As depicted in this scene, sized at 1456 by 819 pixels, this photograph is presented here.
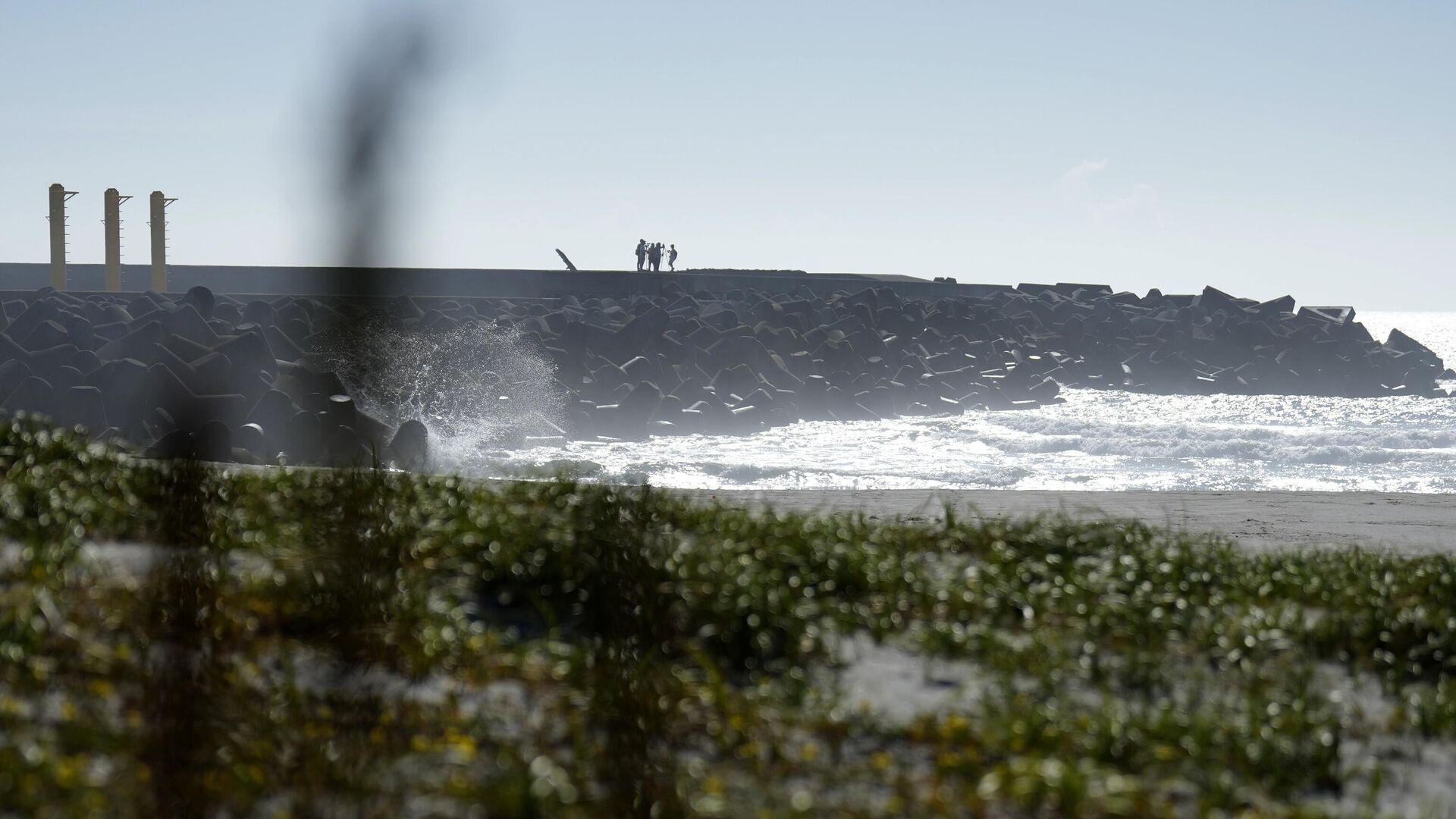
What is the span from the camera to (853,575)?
15.2ft

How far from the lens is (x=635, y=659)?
5.33 feet

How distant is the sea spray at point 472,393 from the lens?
15828 millimetres

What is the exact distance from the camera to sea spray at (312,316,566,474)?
51.9 feet

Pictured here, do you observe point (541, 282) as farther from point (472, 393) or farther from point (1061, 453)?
point (1061, 453)

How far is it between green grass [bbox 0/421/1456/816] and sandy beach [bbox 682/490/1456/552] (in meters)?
1.54

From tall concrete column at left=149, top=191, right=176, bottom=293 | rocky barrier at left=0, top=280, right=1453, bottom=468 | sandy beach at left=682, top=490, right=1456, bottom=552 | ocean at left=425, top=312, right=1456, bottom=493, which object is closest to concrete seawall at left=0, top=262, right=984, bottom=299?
rocky barrier at left=0, top=280, right=1453, bottom=468

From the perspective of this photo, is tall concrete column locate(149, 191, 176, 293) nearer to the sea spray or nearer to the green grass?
the green grass

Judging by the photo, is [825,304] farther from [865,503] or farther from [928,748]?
[928,748]

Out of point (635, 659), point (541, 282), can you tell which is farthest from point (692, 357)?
point (635, 659)

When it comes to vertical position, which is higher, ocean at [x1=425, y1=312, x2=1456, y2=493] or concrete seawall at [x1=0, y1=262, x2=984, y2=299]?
concrete seawall at [x1=0, y1=262, x2=984, y2=299]

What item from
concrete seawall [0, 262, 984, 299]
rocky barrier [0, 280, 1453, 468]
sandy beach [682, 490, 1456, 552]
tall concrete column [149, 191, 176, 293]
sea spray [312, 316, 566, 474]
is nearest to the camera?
tall concrete column [149, 191, 176, 293]

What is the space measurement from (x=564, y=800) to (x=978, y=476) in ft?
44.4

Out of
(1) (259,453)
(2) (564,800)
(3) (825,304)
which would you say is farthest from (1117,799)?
(3) (825,304)

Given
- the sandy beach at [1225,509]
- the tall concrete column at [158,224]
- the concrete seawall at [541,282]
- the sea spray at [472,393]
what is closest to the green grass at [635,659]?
the tall concrete column at [158,224]
